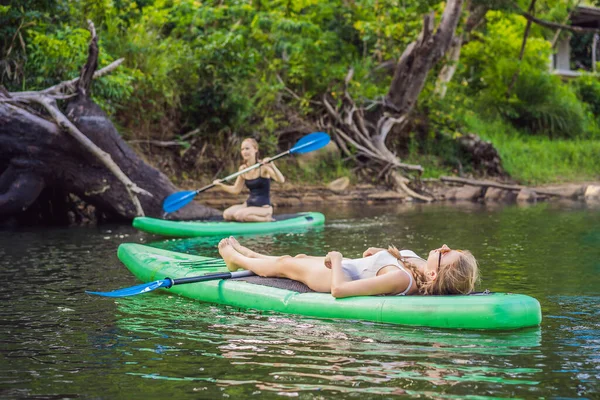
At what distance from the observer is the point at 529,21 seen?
72.0 ft

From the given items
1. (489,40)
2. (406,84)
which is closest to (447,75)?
(489,40)

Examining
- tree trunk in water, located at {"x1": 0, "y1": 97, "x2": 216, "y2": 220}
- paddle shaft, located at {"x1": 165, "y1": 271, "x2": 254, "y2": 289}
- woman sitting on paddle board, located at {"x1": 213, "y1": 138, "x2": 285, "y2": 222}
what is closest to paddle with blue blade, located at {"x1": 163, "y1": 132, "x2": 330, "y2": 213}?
woman sitting on paddle board, located at {"x1": 213, "y1": 138, "x2": 285, "y2": 222}

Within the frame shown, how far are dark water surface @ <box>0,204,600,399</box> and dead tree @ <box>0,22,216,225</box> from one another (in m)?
3.65

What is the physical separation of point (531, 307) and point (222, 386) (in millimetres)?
2187

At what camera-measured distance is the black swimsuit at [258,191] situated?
12016 millimetres

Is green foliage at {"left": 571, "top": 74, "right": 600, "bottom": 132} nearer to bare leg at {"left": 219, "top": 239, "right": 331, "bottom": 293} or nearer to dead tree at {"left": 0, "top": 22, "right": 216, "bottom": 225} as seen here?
dead tree at {"left": 0, "top": 22, "right": 216, "bottom": 225}

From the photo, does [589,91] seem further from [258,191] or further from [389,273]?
[389,273]

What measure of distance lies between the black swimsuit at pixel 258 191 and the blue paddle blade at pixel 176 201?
0.79 m

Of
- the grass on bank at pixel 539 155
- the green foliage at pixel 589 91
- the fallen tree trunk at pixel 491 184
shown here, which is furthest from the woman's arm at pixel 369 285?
the green foliage at pixel 589 91

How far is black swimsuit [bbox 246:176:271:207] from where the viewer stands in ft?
39.4

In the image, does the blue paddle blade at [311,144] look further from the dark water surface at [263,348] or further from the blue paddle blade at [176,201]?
the dark water surface at [263,348]

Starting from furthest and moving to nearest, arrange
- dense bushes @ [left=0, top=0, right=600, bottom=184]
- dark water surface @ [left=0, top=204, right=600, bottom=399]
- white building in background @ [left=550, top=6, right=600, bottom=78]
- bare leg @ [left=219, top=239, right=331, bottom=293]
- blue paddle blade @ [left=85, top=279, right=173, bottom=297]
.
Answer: white building in background @ [left=550, top=6, right=600, bottom=78] < dense bushes @ [left=0, top=0, right=600, bottom=184] < blue paddle blade @ [left=85, top=279, right=173, bottom=297] < bare leg @ [left=219, top=239, right=331, bottom=293] < dark water surface @ [left=0, top=204, right=600, bottom=399]

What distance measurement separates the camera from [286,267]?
6223mm

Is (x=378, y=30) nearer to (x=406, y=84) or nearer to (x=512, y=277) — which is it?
(x=406, y=84)
